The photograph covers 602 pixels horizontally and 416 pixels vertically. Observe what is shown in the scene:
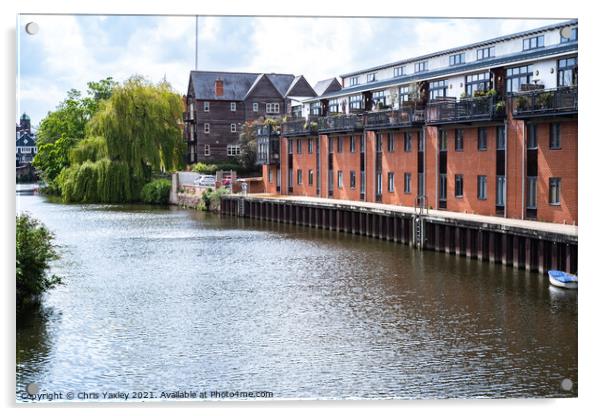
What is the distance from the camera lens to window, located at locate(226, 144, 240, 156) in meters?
66.4

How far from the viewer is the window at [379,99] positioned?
142ft

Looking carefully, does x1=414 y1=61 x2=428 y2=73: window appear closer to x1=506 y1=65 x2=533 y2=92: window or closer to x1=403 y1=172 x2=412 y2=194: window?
x1=506 y1=65 x2=533 y2=92: window

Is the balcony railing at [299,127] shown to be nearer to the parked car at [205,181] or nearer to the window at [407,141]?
the parked car at [205,181]

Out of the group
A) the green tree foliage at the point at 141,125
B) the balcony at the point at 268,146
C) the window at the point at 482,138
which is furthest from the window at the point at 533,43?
the green tree foliage at the point at 141,125

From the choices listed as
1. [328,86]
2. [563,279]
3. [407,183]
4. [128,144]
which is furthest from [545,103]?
[128,144]

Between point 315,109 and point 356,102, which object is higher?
point 315,109

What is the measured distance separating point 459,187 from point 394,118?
5.87 meters

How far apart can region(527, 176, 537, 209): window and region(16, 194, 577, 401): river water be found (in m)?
2.51

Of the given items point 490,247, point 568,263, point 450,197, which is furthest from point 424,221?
point 568,263

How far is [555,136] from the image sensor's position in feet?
92.8

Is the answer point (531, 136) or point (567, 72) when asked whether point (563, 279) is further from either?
point (531, 136)

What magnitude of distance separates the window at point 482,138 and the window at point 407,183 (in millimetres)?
4555

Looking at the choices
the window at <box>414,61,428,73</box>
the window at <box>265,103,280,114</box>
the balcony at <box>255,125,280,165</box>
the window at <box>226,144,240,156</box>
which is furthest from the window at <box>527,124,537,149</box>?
the window at <box>265,103,280,114</box>
